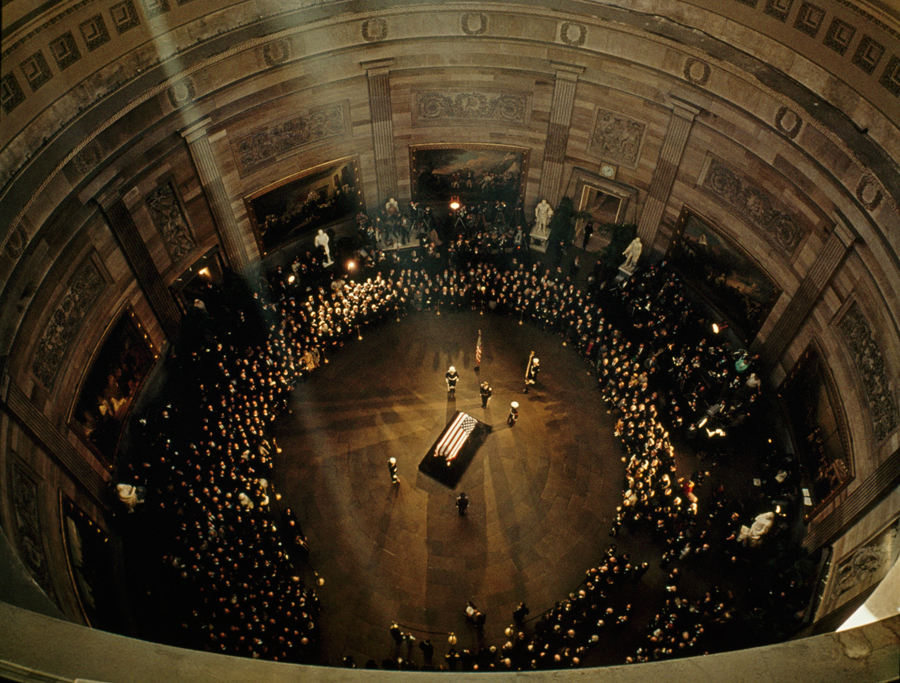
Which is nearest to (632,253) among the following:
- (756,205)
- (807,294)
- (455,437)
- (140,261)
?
(756,205)

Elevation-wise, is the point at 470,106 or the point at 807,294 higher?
the point at 470,106

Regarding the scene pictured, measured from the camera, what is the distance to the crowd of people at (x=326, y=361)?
540 inches

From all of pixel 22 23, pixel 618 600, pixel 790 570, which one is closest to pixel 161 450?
pixel 22 23

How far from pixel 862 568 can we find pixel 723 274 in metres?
9.29

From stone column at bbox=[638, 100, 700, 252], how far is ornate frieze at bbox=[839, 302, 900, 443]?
663 centimetres

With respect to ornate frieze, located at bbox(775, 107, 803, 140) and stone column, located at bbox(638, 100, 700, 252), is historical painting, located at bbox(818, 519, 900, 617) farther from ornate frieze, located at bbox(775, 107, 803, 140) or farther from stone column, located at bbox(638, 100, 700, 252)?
stone column, located at bbox(638, 100, 700, 252)

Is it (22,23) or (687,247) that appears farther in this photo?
(687,247)

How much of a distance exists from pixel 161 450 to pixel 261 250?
7539 millimetres

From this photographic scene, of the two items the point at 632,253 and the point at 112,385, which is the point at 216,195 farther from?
the point at 632,253

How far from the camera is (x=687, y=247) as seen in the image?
19344mm

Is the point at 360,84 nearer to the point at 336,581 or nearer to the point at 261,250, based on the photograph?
the point at 261,250

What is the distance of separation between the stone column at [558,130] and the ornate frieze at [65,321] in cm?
1418

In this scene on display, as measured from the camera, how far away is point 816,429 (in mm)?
15734

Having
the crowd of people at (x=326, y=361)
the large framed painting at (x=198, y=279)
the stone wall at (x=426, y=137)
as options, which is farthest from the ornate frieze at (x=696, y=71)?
the large framed painting at (x=198, y=279)
